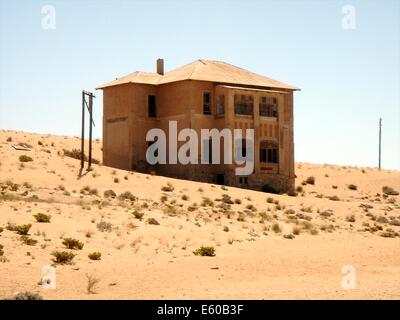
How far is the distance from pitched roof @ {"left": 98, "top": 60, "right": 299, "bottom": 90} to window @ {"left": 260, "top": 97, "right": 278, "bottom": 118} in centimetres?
150

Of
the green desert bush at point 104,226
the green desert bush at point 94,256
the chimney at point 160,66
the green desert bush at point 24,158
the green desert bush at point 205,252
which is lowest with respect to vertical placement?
the green desert bush at point 205,252

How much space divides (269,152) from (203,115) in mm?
5754

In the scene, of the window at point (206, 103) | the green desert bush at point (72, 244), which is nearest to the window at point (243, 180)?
the window at point (206, 103)

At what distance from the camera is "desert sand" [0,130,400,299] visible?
642 inches

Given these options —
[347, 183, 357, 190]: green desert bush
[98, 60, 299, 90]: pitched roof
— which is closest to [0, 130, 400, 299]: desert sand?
[98, 60, 299, 90]: pitched roof

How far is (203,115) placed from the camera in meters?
48.2

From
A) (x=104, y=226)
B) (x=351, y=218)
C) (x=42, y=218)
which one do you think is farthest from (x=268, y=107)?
(x=42, y=218)

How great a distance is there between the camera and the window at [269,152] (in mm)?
49875

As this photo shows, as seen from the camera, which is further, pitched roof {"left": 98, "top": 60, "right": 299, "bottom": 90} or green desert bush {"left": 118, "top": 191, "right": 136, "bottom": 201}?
pitched roof {"left": 98, "top": 60, "right": 299, "bottom": 90}

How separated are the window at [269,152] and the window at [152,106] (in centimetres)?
793

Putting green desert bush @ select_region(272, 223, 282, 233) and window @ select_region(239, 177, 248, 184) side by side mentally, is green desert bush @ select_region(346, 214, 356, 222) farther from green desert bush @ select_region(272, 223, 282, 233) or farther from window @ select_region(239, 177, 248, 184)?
window @ select_region(239, 177, 248, 184)

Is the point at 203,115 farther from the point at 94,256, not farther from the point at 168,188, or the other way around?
the point at 94,256

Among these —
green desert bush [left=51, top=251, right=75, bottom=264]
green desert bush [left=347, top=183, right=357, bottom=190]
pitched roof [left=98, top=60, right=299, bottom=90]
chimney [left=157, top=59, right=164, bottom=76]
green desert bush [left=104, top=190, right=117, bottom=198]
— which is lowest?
green desert bush [left=347, top=183, right=357, bottom=190]

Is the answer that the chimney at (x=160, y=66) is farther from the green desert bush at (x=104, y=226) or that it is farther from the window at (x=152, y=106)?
the green desert bush at (x=104, y=226)
